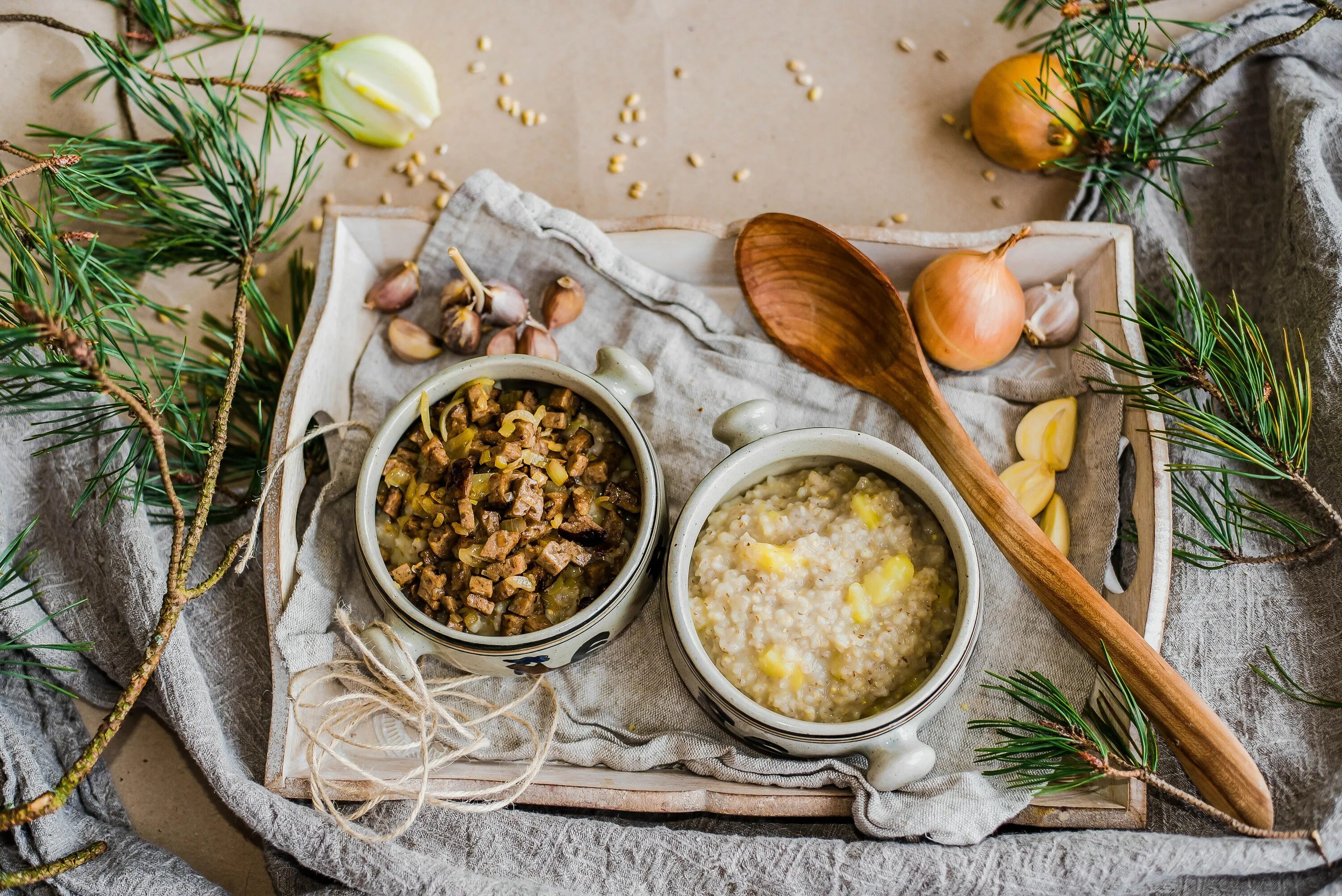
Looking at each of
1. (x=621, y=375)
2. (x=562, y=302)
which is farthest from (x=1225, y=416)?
(x=562, y=302)

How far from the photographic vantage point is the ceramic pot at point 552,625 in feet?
5.04

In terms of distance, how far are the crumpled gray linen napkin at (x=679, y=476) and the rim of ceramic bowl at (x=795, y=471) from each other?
0.54 feet

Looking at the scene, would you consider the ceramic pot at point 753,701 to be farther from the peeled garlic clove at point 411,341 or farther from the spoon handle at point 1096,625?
the peeled garlic clove at point 411,341

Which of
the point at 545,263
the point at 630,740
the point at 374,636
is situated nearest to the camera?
the point at 374,636

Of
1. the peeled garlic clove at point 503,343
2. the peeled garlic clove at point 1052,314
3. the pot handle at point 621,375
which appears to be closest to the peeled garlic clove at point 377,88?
the peeled garlic clove at point 503,343

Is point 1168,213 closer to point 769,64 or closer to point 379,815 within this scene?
point 769,64

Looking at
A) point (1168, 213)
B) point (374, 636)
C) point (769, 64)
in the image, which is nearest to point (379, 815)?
point (374, 636)

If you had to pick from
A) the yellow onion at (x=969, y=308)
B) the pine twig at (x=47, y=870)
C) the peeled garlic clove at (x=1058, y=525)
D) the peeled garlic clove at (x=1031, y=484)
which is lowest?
the pine twig at (x=47, y=870)

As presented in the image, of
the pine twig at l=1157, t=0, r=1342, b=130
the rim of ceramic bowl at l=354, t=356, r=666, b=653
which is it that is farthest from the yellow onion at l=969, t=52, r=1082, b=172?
the rim of ceramic bowl at l=354, t=356, r=666, b=653

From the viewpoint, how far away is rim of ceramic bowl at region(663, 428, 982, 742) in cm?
146

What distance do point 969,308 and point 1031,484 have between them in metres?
0.33

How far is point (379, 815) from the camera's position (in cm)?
166

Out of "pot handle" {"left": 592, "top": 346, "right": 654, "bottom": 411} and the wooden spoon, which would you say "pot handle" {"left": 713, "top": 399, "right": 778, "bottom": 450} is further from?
the wooden spoon

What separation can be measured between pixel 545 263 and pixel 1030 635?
1.12 m
